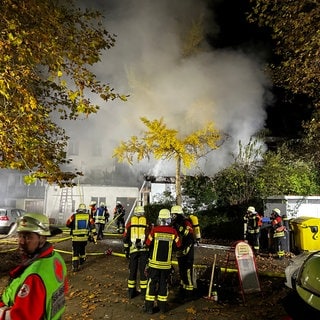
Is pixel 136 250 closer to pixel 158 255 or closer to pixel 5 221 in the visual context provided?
pixel 158 255

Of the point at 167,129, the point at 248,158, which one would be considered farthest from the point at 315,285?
the point at 167,129

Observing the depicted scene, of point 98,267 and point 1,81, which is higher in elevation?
point 1,81

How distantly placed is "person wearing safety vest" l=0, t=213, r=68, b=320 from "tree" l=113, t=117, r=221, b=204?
1687 centimetres

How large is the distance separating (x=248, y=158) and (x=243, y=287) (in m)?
11.6

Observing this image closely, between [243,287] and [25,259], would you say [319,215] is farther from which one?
[25,259]

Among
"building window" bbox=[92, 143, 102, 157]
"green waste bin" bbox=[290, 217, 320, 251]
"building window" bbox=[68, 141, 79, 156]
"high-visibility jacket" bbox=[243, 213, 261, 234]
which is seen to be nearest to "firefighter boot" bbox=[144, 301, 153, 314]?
"green waste bin" bbox=[290, 217, 320, 251]

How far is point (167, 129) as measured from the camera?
20016 mm

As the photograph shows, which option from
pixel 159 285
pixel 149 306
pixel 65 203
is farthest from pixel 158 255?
pixel 65 203

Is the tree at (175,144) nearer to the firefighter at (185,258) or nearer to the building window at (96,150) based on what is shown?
the building window at (96,150)

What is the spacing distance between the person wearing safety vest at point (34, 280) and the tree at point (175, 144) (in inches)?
664

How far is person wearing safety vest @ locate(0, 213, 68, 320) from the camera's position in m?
2.03

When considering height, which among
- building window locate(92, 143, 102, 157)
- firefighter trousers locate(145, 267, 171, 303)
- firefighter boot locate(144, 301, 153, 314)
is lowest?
firefighter boot locate(144, 301, 153, 314)

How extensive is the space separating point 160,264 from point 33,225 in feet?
12.5

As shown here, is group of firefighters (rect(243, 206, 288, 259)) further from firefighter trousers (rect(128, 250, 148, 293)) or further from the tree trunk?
the tree trunk
